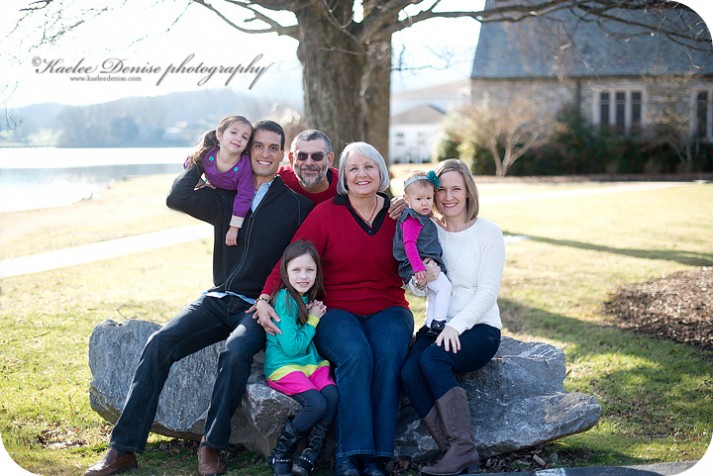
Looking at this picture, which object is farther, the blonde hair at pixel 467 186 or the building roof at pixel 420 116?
the building roof at pixel 420 116

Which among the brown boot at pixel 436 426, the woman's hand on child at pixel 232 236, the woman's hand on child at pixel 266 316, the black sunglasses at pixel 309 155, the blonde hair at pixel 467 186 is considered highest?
the black sunglasses at pixel 309 155

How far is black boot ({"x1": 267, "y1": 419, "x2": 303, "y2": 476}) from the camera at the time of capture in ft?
11.2

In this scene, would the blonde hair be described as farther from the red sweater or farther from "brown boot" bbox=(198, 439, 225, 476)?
"brown boot" bbox=(198, 439, 225, 476)

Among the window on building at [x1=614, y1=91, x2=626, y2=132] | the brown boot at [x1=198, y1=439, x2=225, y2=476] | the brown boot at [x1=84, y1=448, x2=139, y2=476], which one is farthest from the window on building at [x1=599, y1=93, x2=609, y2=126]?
the brown boot at [x1=84, y1=448, x2=139, y2=476]

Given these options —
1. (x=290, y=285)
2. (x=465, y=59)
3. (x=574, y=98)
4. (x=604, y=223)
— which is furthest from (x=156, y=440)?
(x=574, y=98)

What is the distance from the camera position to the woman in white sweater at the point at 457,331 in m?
3.45

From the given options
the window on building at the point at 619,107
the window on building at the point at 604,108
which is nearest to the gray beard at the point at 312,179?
the window on building at the point at 604,108

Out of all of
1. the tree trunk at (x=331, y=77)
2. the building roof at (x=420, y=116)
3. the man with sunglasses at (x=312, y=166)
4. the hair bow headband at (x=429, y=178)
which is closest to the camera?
the hair bow headband at (x=429, y=178)

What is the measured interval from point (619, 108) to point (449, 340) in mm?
27470

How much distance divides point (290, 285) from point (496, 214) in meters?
11.7

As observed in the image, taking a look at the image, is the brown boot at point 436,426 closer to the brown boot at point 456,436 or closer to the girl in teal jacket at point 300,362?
the brown boot at point 456,436

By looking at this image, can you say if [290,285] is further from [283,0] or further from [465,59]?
[465,59]

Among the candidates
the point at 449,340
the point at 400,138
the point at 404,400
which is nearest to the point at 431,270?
the point at 449,340

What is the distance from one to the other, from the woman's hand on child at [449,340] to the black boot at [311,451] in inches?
28.2
